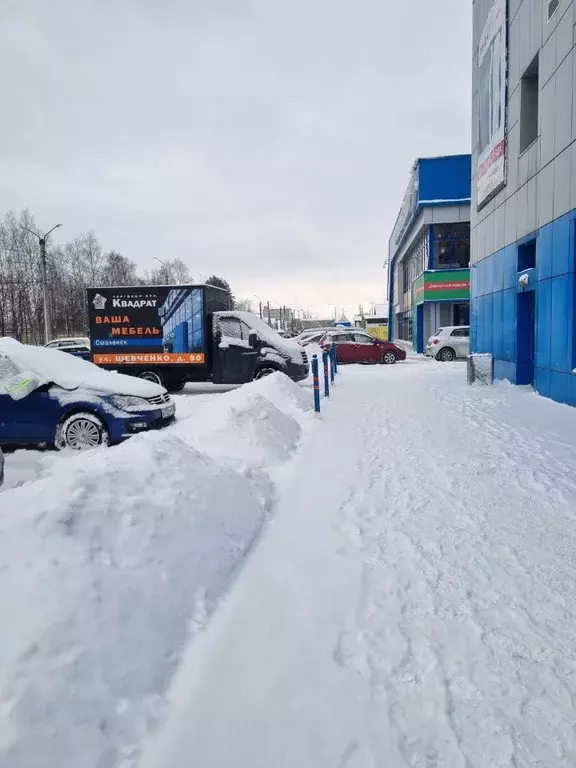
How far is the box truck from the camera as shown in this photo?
14211 mm

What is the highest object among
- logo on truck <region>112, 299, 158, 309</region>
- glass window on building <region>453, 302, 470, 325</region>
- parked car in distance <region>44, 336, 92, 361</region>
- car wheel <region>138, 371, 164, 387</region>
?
glass window on building <region>453, 302, 470, 325</region>

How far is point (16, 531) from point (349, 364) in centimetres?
2144

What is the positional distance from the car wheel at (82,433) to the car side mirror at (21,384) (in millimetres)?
691

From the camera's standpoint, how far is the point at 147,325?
47.5ft

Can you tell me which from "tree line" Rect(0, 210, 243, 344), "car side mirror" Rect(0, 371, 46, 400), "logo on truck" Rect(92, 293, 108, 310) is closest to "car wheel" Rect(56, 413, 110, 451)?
"car side mirror" Rect(0, 371, 46, 400)

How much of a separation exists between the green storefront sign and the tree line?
28453 mm

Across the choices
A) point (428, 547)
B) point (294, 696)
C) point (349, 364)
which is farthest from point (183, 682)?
point (349, 364)

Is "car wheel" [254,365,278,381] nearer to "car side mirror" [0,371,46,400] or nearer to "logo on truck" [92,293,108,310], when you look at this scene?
"logo on truck" [92,293,108,310]

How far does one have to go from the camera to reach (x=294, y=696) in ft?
8.59

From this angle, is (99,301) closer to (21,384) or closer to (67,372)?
(67,372)

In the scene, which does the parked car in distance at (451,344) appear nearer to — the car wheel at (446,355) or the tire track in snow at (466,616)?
the car wheel at (446,355)

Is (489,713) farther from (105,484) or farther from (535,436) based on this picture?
(535,436)

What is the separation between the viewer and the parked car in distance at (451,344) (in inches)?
971

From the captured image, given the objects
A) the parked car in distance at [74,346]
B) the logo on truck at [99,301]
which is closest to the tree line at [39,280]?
the parked car in distance at [74,346]
